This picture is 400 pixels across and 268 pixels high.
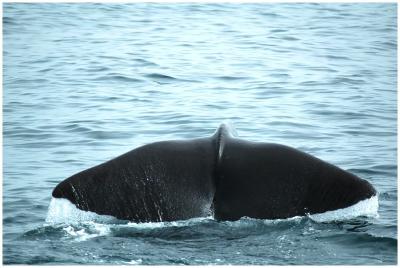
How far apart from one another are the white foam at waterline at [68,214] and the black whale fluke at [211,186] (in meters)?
0.04

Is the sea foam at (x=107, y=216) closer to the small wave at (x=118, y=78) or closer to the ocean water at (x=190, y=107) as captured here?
the ocean water at (x=190, y=107)

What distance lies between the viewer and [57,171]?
944cm

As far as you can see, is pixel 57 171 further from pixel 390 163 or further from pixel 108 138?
pixel 390 163

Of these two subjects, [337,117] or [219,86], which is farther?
[219,86]

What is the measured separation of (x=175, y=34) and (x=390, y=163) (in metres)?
14.9

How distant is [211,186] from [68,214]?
1.13 meters

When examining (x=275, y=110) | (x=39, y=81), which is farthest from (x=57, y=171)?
(x=39, y=81)

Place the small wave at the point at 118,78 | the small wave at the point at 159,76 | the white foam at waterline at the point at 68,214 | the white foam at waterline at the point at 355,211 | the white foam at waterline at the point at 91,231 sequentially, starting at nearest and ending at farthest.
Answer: the white foam at waterline at the point at 355,211, the white foam at waterline at the point at 68,214, the white foam at waterline at the point at 91,231, the small wave at the point at 118,78, the small wave at the point at 159,76

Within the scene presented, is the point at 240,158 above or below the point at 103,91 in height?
above

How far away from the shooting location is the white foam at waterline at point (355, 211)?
19.0 feet

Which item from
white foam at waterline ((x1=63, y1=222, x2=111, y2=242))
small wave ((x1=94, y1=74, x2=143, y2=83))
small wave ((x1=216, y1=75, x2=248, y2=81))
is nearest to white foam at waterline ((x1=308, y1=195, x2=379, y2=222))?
white foam at waterline ((x1=63, y1=222, x2=111, y2=242))

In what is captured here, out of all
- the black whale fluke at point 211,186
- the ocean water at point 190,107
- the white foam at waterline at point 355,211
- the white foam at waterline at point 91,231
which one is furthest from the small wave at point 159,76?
the white foam at waterline at point 355,211

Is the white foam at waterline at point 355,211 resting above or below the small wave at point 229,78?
above

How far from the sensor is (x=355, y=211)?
5.83m
